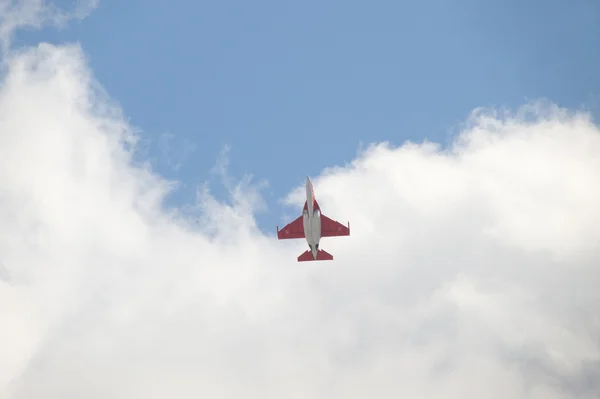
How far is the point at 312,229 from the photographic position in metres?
129

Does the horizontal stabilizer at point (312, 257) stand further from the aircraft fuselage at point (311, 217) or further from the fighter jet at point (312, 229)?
the aircraft fuselage at point (311, 217)

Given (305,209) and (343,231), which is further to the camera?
(343,231)

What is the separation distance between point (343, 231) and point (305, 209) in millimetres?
12451

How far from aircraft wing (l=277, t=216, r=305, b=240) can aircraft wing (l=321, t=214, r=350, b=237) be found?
15.0 feet

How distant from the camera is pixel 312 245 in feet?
439

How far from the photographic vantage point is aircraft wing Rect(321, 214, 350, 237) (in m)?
139

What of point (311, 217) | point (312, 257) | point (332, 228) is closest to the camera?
point (311, 217)

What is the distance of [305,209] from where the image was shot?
427ft

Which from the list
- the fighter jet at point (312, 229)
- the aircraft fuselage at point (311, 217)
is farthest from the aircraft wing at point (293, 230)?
the aircraft fuselage at point (311, 217)

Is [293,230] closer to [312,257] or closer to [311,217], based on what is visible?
[312,257]

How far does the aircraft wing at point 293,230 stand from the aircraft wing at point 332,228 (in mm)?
4558

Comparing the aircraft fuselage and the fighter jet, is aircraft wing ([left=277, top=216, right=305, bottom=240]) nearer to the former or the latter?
the fighter jet

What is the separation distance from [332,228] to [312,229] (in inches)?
413

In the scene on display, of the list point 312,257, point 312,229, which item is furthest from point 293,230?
point 312,229
